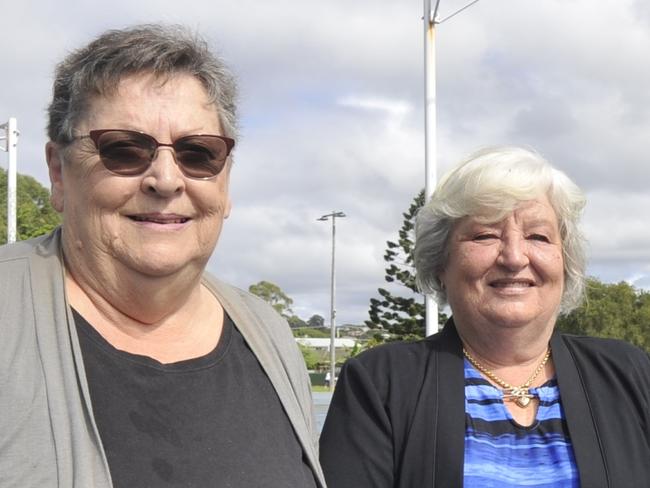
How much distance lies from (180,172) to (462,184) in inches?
51.8

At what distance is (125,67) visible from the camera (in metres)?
2.54

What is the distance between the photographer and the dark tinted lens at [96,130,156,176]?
2.50 metres

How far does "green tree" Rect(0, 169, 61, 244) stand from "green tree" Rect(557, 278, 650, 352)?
83.9 feet

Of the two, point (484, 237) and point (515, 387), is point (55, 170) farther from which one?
point (515, 387)

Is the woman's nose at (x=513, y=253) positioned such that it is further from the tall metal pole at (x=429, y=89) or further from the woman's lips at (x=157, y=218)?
the tall metal pole at (x=429, y=89)

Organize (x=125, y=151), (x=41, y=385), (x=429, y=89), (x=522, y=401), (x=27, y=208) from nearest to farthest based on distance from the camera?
(x=41, y=385) → (x=125, y=151) → (x=522, y=401) → (x=429, y=89) → (x=27, y=208)

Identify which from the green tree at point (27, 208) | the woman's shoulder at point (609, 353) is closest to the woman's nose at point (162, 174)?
the woman's shoulder at point (609, 353)

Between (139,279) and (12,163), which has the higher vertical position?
(12,163)

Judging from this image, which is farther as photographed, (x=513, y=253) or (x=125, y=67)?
(x=513, y=253)

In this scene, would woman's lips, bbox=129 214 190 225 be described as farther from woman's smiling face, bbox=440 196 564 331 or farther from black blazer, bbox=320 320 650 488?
woman's smiling face, bbox=440 196 564 331

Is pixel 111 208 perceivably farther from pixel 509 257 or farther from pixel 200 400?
pixel 509 257

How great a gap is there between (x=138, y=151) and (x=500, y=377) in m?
1.74

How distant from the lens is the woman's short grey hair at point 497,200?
3.41m

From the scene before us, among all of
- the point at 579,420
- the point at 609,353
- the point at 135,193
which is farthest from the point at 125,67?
the point at 609,353
